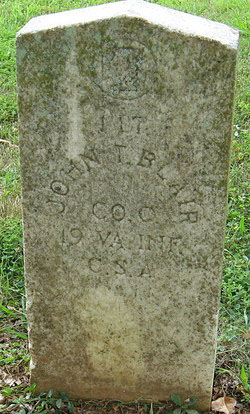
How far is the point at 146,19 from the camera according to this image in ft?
6.62

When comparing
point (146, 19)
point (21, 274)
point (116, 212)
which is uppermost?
point (146, 19)

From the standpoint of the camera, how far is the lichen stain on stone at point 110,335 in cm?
251

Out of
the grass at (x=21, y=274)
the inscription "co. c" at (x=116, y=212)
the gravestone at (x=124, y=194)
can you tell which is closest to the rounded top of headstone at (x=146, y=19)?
the gravestone at (x=124, y=194)

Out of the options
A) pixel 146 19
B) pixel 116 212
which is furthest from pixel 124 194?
pixel 146 19

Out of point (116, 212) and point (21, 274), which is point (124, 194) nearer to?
point (116, 212)

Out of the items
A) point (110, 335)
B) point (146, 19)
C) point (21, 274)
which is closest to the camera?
point (146, 19)

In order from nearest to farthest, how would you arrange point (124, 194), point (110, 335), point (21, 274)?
point (124, 194), point (110, 335), point (21, 274)

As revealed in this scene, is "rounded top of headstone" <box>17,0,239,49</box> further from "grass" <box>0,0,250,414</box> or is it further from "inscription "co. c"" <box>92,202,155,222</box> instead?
"grass" <box>0,0,250,414</box>

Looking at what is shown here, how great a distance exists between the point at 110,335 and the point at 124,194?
2.09ft

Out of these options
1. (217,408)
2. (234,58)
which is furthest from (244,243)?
(234,58)

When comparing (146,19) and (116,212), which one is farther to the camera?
(116,212)

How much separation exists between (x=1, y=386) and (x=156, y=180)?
1237 millimetres

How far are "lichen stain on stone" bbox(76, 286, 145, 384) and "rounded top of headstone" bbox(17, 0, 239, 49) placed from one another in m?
1.02

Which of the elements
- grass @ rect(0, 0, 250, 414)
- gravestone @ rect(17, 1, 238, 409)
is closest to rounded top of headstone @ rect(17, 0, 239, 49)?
gravestone @ rect(17, 1, 238, 409)
